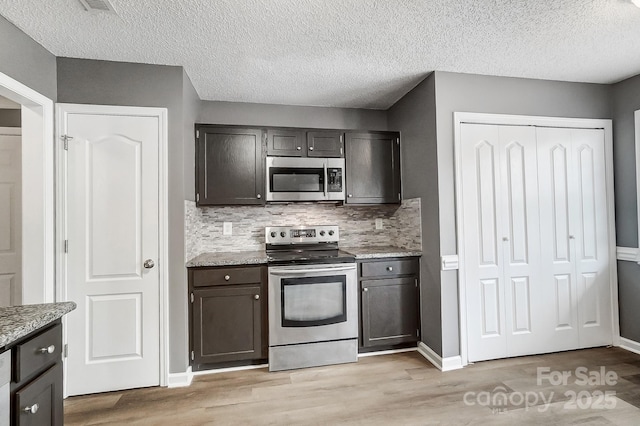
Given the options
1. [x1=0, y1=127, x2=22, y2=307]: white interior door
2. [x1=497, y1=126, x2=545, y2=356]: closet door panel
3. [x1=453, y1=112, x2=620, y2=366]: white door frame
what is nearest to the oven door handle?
[x1=453, y1=112, x2=620, y2=366]: white door frame

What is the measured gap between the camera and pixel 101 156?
2.39 m

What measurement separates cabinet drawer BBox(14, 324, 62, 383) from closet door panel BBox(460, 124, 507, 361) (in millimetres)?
2756

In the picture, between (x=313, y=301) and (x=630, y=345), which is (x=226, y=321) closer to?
(x=313, y=301)

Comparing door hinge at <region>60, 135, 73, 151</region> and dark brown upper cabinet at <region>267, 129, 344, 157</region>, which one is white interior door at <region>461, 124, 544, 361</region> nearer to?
dark brown upper cabinet at <region>267, 129, 344, 157</region>

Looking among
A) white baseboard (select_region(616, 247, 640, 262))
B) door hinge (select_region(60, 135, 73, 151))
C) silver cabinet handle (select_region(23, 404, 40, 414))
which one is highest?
door hinge (select_region(60, 135, 73, 151))

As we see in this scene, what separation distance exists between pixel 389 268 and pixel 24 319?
99.3 inches

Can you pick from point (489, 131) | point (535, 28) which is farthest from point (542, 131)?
point (535, 28)

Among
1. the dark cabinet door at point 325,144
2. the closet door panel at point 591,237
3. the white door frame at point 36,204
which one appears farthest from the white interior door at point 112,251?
the closet door panel at point 591,237

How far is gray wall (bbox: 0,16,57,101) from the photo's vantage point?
1913 mm

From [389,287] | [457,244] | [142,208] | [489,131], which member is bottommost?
[389,287]

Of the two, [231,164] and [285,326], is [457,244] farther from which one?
[231,164]

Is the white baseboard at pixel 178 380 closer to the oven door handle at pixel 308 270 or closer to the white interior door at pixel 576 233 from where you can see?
the oven door handle at pixel 308 270

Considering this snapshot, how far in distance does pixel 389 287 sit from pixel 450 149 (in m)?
1.37

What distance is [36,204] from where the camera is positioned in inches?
87.0
